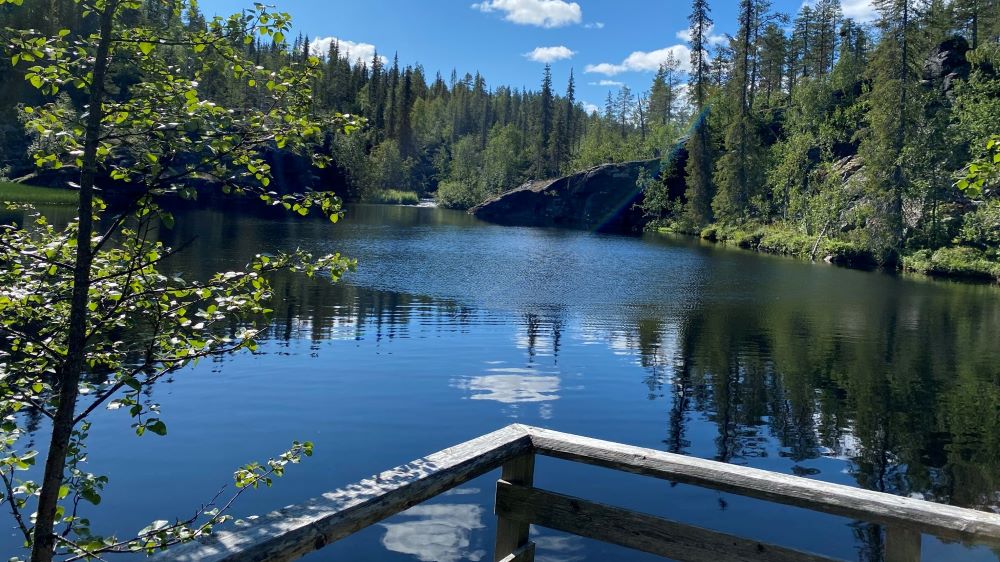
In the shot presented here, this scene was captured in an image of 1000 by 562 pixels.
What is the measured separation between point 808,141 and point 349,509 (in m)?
69.3

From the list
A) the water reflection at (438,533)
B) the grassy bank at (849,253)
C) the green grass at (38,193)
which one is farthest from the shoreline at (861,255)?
the green grass at (38,193)

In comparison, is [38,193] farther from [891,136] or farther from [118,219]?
[118,219]

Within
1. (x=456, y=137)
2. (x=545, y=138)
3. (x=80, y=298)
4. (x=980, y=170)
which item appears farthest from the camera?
(x=456, y=137)

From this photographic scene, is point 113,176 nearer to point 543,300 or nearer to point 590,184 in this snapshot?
point 543,300

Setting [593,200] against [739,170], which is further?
[593,200]

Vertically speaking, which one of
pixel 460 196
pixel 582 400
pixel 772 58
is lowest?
pixel 582 400

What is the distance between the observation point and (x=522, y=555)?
398cm

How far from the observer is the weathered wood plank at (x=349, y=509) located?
2395 mm

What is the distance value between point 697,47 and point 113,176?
280ft

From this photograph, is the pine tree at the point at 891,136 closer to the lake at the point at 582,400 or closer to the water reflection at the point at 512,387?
the lake at the point at 582,400

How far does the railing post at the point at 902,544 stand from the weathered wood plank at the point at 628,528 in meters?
0.45

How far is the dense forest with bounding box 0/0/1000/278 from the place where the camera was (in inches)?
1869

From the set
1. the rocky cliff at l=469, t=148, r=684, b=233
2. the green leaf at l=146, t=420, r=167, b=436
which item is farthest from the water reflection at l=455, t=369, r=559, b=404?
the rocky cliff at l=469, t=148, r=684, b=233

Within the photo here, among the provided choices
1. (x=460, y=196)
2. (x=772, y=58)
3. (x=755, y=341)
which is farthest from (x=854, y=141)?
(x=460, y=196)
